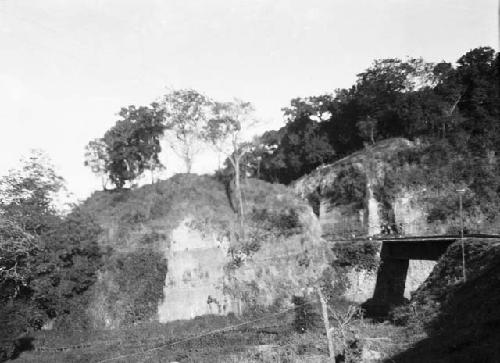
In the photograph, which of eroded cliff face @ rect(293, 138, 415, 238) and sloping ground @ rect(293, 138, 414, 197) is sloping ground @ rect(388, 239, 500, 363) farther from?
sloping ground @ rect(293, 138, 414, 197)

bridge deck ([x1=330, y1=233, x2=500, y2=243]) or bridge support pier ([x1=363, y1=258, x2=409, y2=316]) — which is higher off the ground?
bridge deck ([x1=330, y1=233, x2=500, y2=243])

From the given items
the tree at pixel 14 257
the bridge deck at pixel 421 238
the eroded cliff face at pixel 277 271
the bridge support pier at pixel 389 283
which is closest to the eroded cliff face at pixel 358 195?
the bridge deck at pixel 421 238

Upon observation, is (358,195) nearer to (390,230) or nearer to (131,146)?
(390,230)

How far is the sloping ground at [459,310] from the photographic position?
1412 centimetres

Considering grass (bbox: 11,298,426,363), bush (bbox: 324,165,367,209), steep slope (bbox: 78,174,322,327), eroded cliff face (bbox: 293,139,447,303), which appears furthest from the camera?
bush (bbox: 324,165,367,209)

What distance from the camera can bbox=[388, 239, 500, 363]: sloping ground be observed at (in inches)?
556

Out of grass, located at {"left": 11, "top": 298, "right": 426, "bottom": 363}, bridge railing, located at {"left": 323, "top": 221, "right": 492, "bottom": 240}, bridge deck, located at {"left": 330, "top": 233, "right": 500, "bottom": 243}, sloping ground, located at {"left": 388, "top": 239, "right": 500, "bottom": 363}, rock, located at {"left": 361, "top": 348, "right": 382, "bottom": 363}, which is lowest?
grass, located at {"left": 11, "top": 298, "right": 426, "bottom": 363}

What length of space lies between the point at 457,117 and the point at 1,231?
133 feet

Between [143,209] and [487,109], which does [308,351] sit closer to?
[143,209]

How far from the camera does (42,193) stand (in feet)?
101

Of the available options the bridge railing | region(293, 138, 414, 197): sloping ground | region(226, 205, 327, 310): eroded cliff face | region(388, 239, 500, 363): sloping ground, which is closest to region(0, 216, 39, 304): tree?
region(226, 205, 327, 310): eroded cliff face

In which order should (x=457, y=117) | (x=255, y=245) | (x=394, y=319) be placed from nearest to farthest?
(x=394, y=319) < (x=255, y=245) < (x=457, y=117)

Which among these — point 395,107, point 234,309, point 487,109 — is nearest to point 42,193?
point 234,309

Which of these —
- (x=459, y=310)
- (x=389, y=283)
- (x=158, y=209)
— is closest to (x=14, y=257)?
(x=158, y=209)
